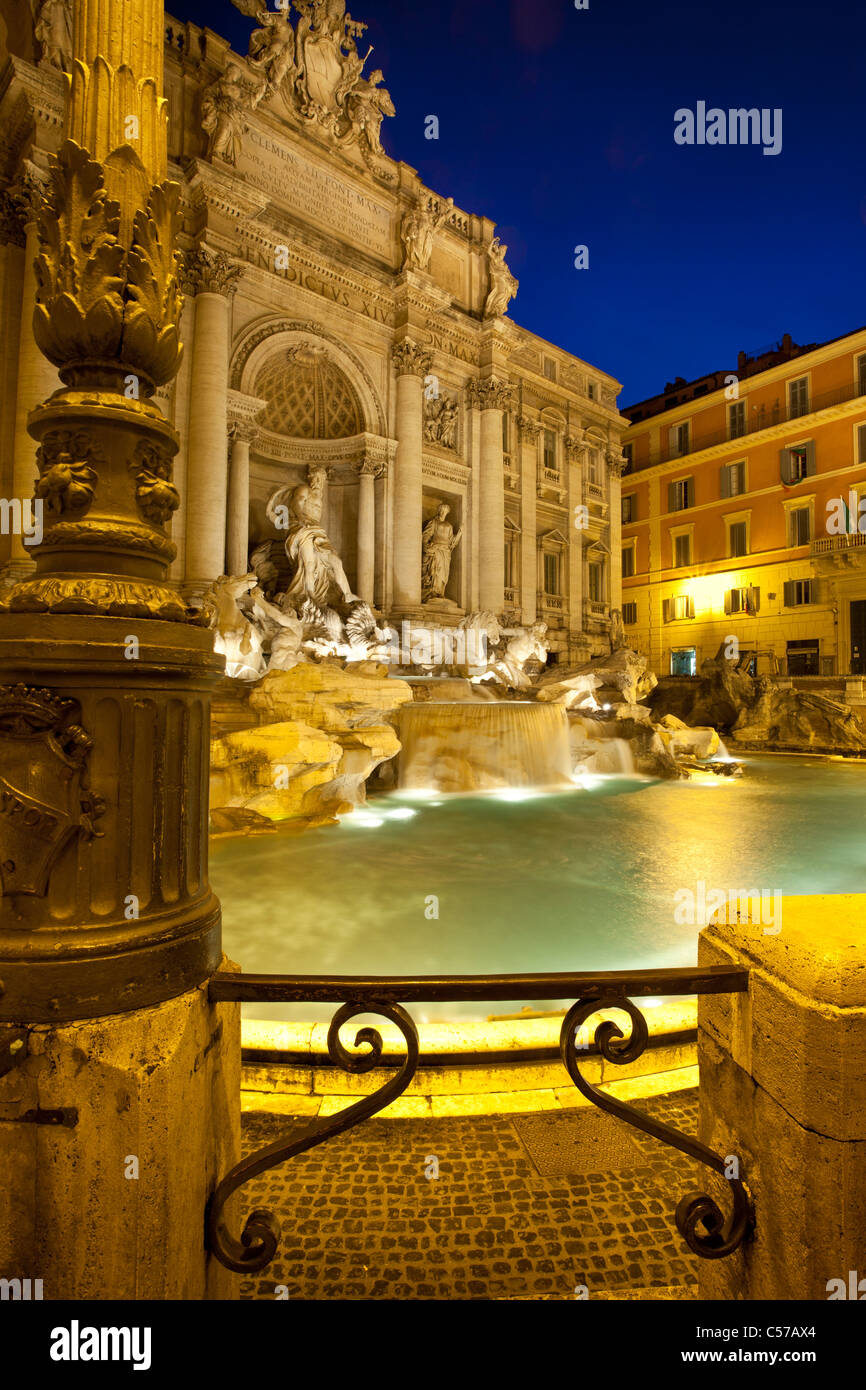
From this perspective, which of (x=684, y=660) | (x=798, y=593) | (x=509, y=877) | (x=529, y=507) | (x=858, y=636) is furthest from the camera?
(x=684, y=660)

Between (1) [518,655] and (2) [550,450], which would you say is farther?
(2) [550,450]

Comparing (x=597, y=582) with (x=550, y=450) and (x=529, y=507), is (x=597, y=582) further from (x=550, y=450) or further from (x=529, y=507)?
(x=550, y=450)

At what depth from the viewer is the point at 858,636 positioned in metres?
22.6

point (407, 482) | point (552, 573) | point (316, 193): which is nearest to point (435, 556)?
point (407, 482)

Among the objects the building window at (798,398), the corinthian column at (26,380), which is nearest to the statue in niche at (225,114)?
the corinthian column at (26,380)

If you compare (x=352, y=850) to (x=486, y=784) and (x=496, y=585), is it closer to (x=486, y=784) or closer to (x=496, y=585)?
(x=486, y=784)

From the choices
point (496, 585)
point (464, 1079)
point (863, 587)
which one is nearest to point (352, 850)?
point (464, 1079)

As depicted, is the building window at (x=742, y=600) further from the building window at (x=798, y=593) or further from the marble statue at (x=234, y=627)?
the marble statue at (x=234, y=627)

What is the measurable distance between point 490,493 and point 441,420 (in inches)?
100

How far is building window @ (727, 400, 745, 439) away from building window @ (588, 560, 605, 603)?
8.38 m

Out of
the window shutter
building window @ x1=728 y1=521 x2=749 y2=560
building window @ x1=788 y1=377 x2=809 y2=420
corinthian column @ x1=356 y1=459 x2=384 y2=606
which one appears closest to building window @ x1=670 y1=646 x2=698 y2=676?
building window @ x1=728 y1=521 x2=749 y2=560

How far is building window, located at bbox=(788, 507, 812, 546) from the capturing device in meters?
24.2

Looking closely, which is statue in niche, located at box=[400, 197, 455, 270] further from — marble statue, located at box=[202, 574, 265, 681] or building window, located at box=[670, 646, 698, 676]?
building window, located at box=[670, 646, 698, 676]

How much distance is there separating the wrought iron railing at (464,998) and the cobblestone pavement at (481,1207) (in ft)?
0.82
